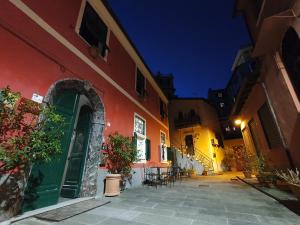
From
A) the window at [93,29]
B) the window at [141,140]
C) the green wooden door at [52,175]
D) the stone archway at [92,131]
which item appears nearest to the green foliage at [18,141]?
the green wooden door at [52,175]

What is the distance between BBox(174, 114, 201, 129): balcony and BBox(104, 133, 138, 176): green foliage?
12183 millimetres

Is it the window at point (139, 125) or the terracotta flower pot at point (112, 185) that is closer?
the terracotta flower pot at point (112, 185)

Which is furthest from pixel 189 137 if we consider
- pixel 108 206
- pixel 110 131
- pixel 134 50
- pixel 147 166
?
pixel 108 206

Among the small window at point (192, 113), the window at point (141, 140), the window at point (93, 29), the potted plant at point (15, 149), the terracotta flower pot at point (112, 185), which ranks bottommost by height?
the terracotta flower pot at point (112, 185)

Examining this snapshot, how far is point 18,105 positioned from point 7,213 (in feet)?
6.09

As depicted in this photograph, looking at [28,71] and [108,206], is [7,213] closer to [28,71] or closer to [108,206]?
[108,206]

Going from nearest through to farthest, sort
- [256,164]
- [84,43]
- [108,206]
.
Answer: [108,206] → [84,43] → [256,164]

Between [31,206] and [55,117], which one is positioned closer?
[55,117]

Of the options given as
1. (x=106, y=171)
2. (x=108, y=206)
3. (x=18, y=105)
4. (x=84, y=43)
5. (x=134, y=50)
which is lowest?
(x=108, y=206)

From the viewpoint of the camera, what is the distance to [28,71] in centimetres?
A: 345

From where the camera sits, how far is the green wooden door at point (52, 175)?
3445 mm

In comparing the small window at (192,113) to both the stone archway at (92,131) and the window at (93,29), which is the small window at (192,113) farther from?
the stone archway at (92,131)

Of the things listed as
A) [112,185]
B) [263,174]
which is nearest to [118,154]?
[112,185]

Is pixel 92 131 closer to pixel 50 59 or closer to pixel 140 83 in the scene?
pixel 50 59
